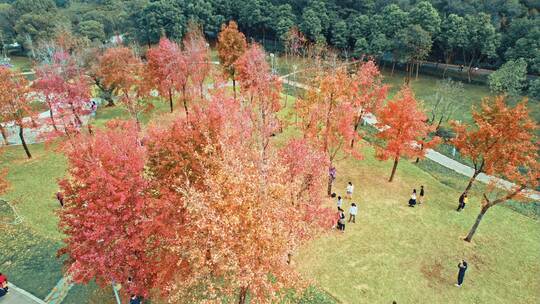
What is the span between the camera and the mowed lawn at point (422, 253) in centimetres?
2131

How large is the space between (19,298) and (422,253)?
23.1 metres

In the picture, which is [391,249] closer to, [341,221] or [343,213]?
[341,221]

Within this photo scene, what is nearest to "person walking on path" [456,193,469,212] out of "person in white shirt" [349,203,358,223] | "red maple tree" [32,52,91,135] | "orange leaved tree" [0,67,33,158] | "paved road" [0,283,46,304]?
"person in white shirt" [349,203,358,223]

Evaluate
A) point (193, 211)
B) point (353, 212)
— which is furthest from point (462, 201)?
point (193, 211)

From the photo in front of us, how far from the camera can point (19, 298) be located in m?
20.3

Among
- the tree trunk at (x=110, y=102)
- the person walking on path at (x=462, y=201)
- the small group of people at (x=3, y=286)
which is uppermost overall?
the tree trunk at (x=110, y=102)

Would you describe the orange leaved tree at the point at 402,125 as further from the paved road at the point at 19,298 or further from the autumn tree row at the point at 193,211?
the paved road at the point at 19,298

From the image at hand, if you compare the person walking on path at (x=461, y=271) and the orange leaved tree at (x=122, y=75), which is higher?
the orange leaved tree at (x=122, y=75)

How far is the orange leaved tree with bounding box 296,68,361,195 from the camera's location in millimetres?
27672

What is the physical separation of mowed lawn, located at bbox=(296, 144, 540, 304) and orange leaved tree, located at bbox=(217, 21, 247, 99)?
20.3 metres

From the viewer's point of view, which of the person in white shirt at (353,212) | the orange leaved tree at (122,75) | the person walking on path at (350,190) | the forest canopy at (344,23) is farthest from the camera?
the forest canopy at (344,23)

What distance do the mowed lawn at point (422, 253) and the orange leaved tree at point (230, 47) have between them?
20.3m

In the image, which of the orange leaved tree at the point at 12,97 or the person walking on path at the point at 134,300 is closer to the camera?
the person walking on path at the point at 134,300

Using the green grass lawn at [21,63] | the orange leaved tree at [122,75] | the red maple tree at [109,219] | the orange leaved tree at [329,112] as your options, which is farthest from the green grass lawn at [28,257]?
the green grass lawn at [21,63]
